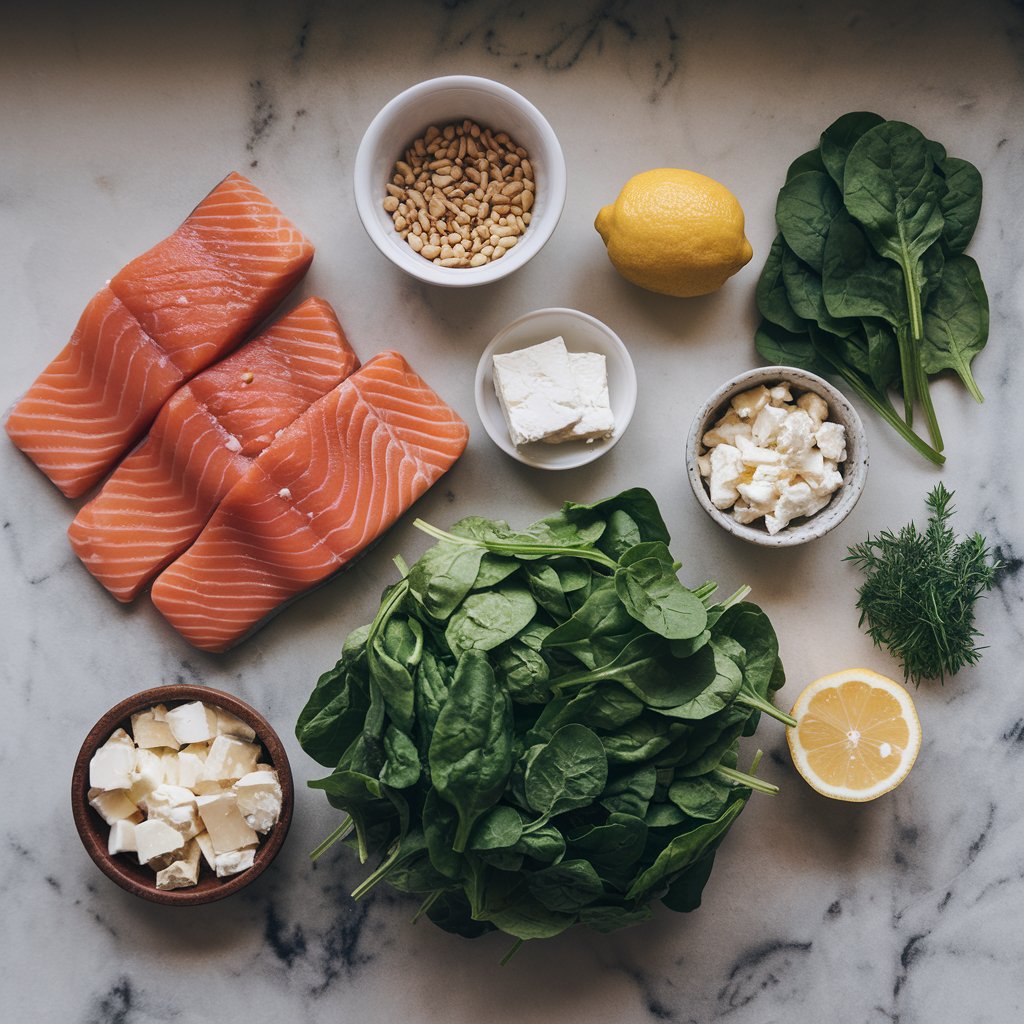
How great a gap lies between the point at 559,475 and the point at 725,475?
1.03 feet

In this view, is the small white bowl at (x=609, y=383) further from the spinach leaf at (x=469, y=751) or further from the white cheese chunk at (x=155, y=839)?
the white cheese chunk at (x=155, y=839)

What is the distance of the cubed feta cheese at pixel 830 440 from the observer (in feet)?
5.51

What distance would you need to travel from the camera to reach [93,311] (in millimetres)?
1744

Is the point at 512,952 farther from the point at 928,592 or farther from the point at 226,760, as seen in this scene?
the point at 928,592

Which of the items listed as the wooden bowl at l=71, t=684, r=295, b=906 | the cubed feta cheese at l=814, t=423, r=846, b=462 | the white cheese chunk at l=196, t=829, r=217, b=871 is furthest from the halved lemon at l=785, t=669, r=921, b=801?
the white cheese chunk at l=196, t=829, r=217, b=871

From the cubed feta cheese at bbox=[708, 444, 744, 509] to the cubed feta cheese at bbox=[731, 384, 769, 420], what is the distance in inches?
2.6

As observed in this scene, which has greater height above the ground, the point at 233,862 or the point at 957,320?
the point at 957,320

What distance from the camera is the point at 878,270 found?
1.75 meters

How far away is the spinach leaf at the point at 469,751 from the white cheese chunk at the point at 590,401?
18.9 inches

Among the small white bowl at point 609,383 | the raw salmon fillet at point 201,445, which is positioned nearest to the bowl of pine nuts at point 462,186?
the small white bowl at point 609,383

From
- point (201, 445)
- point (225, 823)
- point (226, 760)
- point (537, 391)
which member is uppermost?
point (537, 391)

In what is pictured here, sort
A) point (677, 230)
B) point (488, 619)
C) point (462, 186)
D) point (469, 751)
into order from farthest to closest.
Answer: point (462, 186)
point (677, 230)
point (488, 619)
point (469, 751)

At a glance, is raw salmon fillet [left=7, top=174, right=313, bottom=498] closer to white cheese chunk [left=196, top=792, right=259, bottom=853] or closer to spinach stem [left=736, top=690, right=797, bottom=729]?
white cheese chunk [left=196, top=792, right=259, bottom=853]

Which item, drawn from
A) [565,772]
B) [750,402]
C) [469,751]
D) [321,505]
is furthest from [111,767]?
[750,402]
